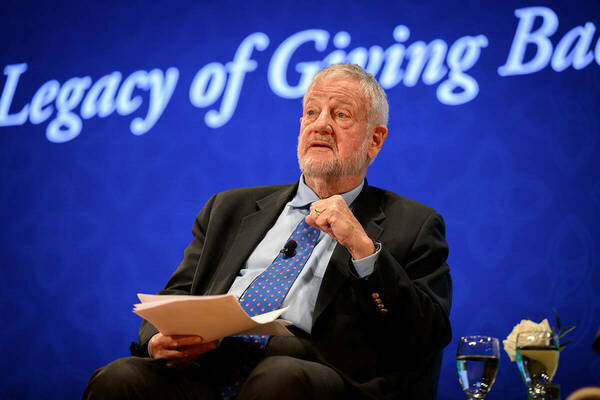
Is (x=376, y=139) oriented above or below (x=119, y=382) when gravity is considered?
above

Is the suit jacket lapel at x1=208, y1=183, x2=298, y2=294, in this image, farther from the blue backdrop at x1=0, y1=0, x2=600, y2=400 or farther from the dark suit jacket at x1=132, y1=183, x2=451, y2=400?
the blue backdrop at x1=0, y1=0, x2=600, y2=400

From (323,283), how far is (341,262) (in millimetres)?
85

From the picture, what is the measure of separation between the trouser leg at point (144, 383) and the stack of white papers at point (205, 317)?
0.10 m

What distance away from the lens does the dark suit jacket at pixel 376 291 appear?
163 centimetres

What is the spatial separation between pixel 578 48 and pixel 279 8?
5.55 ft

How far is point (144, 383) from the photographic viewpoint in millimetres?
1503

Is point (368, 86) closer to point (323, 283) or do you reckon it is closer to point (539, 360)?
point (323, 283)

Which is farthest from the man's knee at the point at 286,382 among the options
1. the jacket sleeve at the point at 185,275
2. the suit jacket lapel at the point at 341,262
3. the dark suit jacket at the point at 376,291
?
the jacket sleeve at the point at 185,275

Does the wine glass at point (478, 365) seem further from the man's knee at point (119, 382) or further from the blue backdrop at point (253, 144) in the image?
the blue backdrop at point (253, 144)

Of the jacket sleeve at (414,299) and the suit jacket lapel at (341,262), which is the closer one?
the jacket sleeve at (414,299)

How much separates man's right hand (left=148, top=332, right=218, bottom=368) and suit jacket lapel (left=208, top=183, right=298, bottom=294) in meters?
0.29

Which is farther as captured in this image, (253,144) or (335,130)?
(253,144)

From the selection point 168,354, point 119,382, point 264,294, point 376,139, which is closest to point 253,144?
point 376,139

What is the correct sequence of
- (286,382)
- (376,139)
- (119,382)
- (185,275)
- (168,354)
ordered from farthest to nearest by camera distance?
(376,139)
(185,275)
(168,354)
(119,382)
(286,382)
